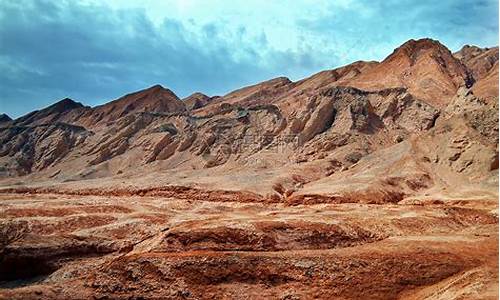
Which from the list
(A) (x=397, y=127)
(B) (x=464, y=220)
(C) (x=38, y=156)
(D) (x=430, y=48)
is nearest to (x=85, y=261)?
(B) (x=464, y=220)

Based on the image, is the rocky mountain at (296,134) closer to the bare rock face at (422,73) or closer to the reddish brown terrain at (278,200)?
the bare rock face at (422,73)

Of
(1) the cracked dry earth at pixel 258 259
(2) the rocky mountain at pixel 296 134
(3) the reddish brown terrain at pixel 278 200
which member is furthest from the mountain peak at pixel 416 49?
(1) the cracked dry earth at pixel 258 259

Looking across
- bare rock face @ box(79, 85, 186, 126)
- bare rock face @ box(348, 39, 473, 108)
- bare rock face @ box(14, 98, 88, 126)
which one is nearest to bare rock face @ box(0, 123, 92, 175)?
bare rock face @ box(79, 85, 186, 126)

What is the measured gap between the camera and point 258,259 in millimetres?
29406

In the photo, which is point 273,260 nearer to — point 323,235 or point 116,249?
point 323,235

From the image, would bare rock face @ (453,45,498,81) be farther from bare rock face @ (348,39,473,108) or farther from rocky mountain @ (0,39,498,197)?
bare rock face @ (348,39,473,108)

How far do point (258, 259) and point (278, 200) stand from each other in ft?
101

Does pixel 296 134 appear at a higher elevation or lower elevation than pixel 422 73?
lower

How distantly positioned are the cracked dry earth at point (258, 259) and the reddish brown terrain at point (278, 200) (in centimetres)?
9

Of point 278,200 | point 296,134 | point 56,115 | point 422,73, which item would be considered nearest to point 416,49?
point 422,73

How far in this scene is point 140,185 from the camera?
70.0m

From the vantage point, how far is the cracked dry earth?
89.7 feet

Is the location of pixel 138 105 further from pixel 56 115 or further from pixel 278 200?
pixel 278 200

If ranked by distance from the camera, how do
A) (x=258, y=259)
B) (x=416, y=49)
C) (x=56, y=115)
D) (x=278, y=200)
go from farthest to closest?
(x=56, y=115) → (x=416, y=49) → (x=278, y=200) → (x=258, y=259)
